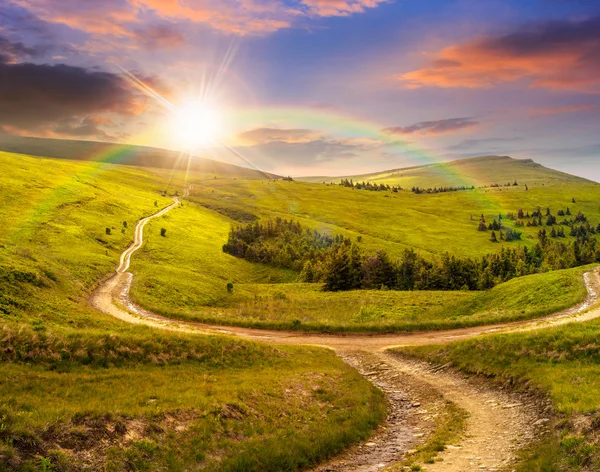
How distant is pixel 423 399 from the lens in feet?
83.1

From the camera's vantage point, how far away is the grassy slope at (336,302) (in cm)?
4372

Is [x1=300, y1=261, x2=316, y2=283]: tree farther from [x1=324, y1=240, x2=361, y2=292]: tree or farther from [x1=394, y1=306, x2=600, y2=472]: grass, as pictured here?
[x1=394, y1=306, x2=600, y2=472]: grass

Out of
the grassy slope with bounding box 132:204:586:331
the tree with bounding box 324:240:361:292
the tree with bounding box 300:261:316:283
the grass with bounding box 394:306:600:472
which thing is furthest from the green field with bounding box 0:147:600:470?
the tree with bounding box 300:261:316:283

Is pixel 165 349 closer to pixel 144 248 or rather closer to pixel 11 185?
pixel 144 248

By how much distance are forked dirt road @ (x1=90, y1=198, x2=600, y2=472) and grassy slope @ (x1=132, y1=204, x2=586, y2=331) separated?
1827mm

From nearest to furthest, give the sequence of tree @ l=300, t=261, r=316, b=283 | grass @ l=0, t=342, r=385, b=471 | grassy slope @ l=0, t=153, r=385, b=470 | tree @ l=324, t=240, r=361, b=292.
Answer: grass @ l=0, t=342, r=385, b=471
grassy slope @ l=0, t=153, r=385, b=470
tree @ l=324, t=240, r=361, b=292
tree @ l=300, t=261, r=316, b=283

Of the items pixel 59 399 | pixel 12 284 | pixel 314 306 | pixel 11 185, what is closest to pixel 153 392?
pixel 59 399

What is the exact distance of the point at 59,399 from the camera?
17.3m

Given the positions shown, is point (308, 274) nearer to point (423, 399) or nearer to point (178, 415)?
point (423, 399)

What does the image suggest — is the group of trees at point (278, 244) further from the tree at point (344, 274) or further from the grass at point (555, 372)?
the grass at point (555, 372)

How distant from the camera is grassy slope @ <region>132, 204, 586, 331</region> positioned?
143 ft

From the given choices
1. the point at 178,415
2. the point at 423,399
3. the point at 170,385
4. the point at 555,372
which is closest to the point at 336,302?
the point at 423,399

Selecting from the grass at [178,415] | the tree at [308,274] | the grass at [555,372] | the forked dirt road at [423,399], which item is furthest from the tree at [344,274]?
the grass at [178,415]

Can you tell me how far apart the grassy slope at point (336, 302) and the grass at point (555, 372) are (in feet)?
39.4
